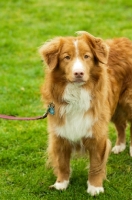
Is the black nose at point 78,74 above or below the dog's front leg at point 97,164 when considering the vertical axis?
above

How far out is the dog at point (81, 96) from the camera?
4660 mm

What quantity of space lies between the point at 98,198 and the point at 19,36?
581 centimetres

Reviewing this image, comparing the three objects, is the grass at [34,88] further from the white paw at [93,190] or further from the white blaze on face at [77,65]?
the white blaze on face at [77,65]

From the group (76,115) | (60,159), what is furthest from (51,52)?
(60,159)

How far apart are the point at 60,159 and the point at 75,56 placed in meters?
1.34

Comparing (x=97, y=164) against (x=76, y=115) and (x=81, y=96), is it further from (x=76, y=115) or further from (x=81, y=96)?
(x=81, y=96)

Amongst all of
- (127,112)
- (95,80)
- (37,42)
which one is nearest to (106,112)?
(95,80)

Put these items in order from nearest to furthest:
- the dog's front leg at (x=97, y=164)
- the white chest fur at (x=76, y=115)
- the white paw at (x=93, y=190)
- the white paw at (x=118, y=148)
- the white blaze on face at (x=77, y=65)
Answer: the white blaze on face at (x=77, y=65)
the white chest fur at (x=76, y=115)
the dog's front leg at (x=97, y=164)
the white paw at (x=93, y=190)
the white paw at (x=118, y=148)

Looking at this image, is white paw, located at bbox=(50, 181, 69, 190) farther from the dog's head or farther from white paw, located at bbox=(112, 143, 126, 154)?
the dog's head

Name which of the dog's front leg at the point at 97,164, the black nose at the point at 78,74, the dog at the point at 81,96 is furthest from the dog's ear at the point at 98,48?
the dog's front leg at the point at 97,164

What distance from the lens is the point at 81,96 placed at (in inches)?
189

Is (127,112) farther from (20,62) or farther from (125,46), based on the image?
(20,62)

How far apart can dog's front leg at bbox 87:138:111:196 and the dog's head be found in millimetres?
845

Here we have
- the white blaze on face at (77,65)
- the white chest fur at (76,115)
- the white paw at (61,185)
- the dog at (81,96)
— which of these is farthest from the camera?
the white paw at (61,185)
